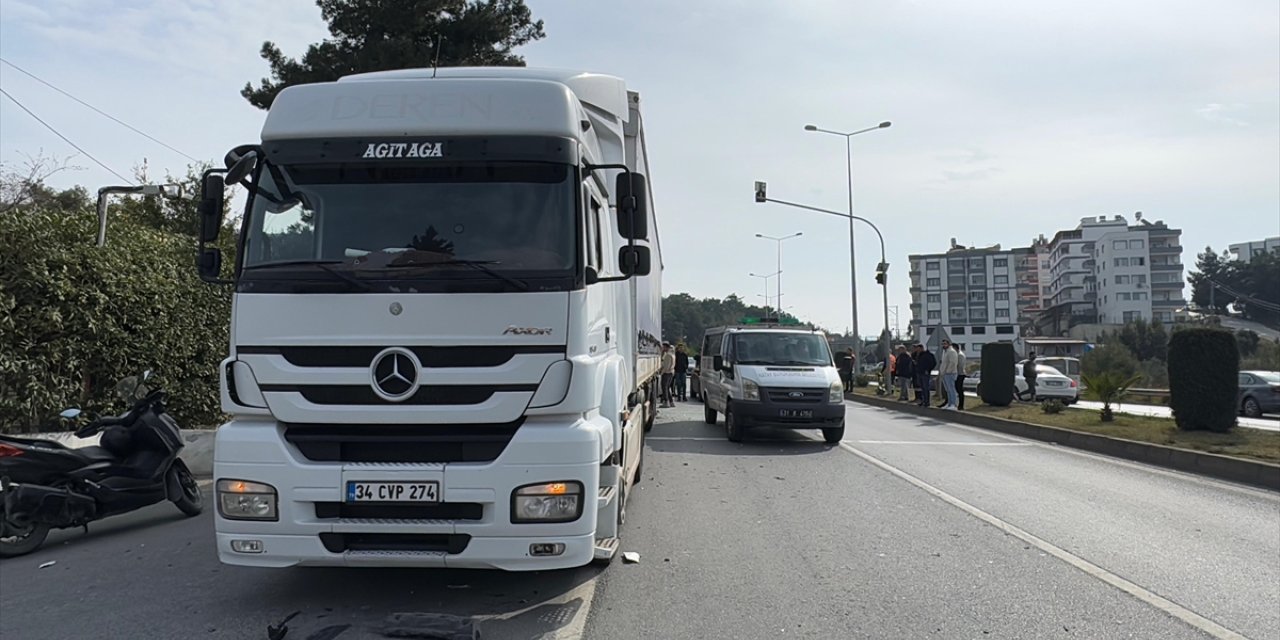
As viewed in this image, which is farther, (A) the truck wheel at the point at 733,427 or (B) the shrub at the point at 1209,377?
(B) the shrub at the point at 1209,377

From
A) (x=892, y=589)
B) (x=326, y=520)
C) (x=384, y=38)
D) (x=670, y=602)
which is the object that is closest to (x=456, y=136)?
(x=326, y=520)

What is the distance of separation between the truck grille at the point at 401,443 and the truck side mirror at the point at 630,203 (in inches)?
55.9

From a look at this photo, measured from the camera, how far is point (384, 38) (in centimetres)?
1681

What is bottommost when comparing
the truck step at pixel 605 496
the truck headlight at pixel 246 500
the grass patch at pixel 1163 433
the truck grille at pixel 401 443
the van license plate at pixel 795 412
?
the grass patch at pixel 1163 433

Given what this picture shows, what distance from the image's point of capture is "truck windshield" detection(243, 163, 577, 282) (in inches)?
179

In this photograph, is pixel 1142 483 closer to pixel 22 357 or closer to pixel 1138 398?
pixel 22 357

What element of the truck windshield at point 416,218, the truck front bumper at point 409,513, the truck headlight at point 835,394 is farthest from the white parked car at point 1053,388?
the truck front bumper at point 409,513

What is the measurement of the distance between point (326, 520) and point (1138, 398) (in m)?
35.6

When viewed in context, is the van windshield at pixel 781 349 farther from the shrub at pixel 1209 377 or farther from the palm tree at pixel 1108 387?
the palm tree at pixel 1108 387

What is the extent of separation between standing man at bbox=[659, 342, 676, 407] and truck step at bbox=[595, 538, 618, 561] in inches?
565

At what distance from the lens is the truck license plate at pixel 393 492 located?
14.0ft

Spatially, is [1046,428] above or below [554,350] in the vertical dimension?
below

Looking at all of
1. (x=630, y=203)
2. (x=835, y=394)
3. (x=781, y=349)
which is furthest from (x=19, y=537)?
(x=781, y=349)

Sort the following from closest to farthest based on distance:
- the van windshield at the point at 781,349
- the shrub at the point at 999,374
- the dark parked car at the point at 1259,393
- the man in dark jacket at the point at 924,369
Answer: the van windshield at the point at 781,349, the shrub at the point at 999,374, the man in dark jacket at the point at 924,369, the dark parked car at the point at 1259,393
